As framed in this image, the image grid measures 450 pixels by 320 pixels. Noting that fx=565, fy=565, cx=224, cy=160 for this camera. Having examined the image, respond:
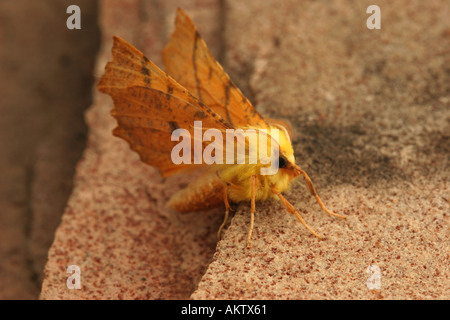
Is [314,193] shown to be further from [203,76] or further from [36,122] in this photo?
[36,122]

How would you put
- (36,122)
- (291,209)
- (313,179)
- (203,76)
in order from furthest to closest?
(36,122) → (203,76) → (313,179) → (291,209)

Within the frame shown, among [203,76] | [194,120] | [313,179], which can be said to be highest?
[203,76]

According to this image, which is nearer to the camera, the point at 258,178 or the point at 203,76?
the point at 258,178

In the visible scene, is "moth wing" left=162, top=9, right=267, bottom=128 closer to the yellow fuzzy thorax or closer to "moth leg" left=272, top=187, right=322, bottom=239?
the yellow fuzzy thorax

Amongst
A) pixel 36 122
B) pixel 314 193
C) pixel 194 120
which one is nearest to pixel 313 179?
pixel 314 193

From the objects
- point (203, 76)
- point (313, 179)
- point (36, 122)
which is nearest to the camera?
point (313, 179)

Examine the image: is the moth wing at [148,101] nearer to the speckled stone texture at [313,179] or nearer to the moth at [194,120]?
the moth at [194,120]
